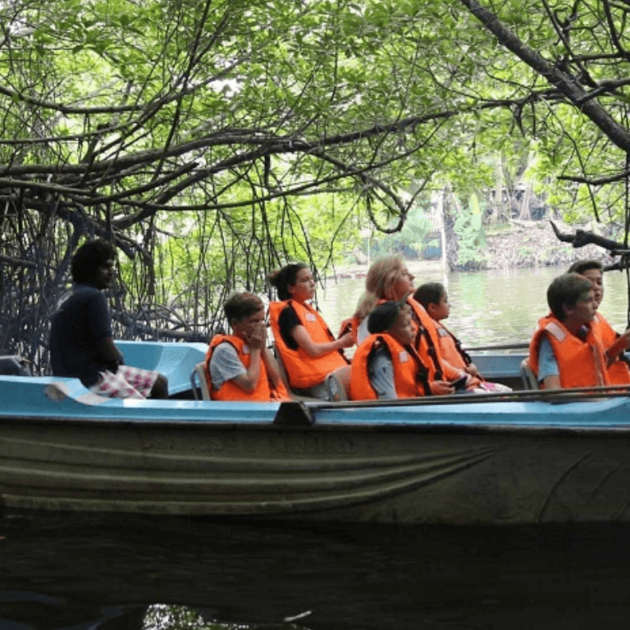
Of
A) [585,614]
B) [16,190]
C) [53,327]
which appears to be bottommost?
[585,614]

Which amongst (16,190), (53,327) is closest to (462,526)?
(53,327)

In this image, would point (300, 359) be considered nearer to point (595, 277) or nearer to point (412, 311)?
point (412, 311)

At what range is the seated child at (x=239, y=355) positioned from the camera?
5.95 metres

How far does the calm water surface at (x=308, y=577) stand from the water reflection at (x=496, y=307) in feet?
18.2

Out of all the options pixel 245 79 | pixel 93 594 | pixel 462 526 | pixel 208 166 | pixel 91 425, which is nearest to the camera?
pixel 93 594

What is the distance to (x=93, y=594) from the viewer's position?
5027mm

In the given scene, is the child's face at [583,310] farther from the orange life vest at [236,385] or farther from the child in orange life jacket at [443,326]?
the orange life vest at [236,385]

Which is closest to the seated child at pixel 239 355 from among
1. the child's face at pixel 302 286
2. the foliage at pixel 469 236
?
the child's face at pixel 302 286

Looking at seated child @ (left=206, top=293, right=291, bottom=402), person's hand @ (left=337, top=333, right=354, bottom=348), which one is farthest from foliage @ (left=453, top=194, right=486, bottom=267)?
seated child @ (left=206, top=293, right=291, bottom=402)

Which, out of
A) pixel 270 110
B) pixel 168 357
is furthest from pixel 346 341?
pixel 270 110

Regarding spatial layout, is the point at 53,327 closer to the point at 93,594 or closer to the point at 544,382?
the point at 93,594

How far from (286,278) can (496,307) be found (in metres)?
16.9

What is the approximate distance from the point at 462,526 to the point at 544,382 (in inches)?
27.6

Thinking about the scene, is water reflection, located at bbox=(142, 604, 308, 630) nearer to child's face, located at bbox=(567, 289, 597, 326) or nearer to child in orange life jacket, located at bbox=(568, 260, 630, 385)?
child's face, located at bbox=(567, 289, 597, 326)
